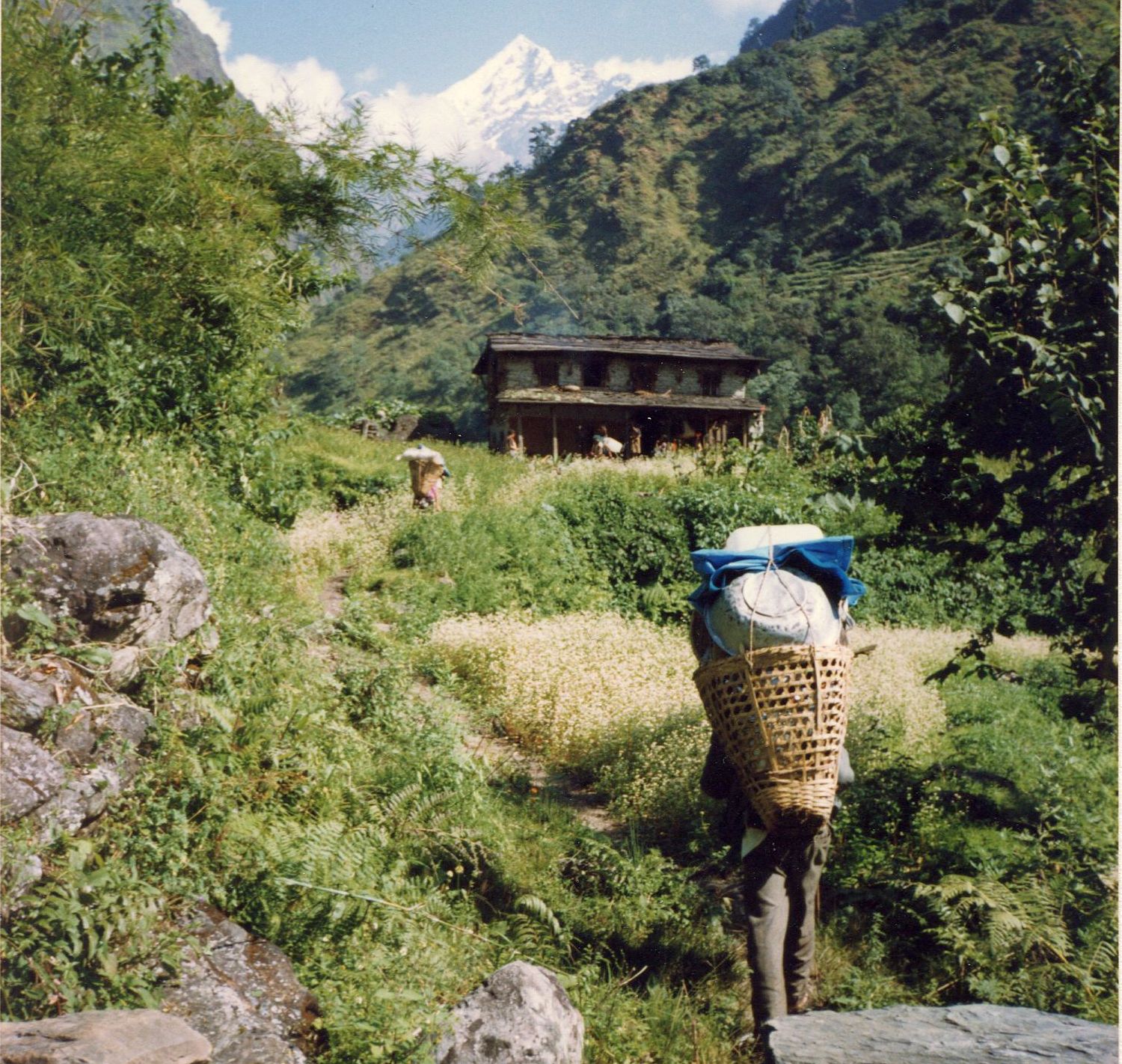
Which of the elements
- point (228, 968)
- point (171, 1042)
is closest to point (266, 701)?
point (228, 968)

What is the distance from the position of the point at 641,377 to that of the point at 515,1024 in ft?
101

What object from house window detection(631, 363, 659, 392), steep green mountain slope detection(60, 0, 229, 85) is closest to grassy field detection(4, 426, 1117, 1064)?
steep green mountain slope detection(60, 0, 229, 85)

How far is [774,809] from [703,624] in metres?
0.84

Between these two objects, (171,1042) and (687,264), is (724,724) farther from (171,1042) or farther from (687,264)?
(687,264)

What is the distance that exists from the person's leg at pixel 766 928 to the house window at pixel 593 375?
1158 inches

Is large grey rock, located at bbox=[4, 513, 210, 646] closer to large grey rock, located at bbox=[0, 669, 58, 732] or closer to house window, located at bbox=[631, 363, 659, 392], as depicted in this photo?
large grey rock, located at bbox=[0, 669, 58, 732]

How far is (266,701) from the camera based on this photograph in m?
5.04

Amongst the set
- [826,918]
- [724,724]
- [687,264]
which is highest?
[687,264]

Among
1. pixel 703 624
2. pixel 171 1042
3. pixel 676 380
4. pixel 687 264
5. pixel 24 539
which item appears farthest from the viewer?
pixel 687 264

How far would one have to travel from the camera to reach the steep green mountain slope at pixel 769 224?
5169cm

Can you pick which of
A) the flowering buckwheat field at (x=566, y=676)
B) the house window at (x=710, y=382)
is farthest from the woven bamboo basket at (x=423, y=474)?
the house window at (x=710, y=382)

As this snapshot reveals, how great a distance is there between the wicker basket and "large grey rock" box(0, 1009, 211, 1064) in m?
2.00

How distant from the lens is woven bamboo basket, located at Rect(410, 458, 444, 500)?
14156 millimetres

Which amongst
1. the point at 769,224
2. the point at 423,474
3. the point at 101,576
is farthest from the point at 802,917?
the point at 769,224
